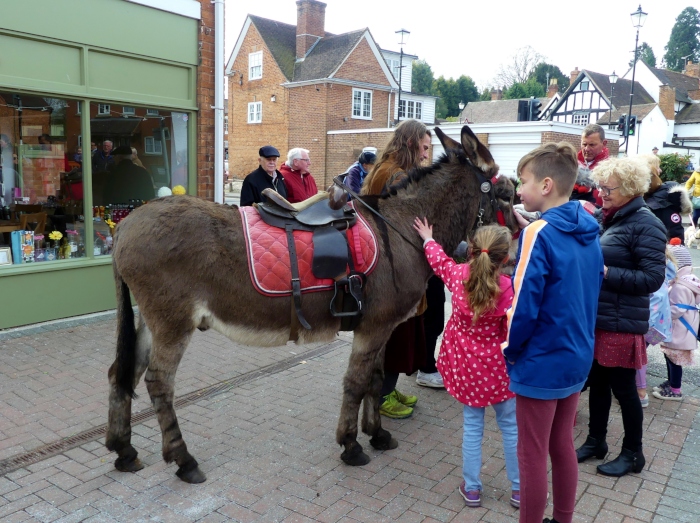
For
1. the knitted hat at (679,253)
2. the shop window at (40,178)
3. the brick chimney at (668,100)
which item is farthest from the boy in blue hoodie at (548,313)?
the brick chimney at (668,100)

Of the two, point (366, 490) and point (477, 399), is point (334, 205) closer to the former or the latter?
point (477, 399)

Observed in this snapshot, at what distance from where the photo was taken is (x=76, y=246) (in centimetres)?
711

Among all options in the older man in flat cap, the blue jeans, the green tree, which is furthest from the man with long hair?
the green tree

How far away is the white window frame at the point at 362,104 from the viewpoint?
33781mm

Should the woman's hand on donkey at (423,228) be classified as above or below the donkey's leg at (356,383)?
above

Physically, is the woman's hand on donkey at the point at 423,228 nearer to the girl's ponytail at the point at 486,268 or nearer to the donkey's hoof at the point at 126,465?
the girl's ponytail at the point at 486,268

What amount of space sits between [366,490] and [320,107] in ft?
101

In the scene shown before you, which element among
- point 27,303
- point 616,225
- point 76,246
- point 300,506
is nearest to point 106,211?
point 76,246

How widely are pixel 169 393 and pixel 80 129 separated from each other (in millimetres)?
4817

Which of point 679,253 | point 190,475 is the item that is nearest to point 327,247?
point 190,475

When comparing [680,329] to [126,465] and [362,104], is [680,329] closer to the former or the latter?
[126,465]

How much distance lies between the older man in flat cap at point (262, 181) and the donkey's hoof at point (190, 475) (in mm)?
3848

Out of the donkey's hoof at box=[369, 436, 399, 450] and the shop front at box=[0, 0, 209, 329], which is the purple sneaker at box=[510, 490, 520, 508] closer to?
the donkey's hoof at box=[369, 436, 399, 450]

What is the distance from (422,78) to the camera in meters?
77.2
